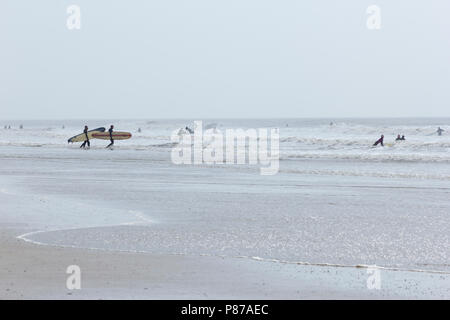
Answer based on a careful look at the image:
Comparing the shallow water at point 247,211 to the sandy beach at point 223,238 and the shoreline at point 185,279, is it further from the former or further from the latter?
the shoreline at point 185,279

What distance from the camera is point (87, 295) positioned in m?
7.13

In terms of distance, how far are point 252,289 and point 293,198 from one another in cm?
926

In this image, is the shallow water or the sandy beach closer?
the sandy beach

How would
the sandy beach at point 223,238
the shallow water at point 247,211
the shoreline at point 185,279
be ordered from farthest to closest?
the shallow water at point 247,211 < the sandy beach at point 223,238 < the shoreline at point 185,279

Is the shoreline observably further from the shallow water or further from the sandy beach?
the shallow water

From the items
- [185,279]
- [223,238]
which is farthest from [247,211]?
[185,279]

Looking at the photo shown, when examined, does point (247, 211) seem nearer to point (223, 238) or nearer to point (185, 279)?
point (223, 238)

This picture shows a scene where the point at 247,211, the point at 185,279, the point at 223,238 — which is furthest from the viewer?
the point at 247,211

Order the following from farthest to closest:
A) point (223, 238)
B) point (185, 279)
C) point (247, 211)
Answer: point (247, 211), point (223, 238), point (185, 279)

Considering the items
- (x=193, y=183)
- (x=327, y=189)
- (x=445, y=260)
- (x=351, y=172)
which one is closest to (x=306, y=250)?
(x=445, y=260)

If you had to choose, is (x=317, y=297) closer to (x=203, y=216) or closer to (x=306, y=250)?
(x=306, y=250)

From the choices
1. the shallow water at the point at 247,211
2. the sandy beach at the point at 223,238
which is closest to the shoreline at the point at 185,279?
the sandy beach at the point at 223,238

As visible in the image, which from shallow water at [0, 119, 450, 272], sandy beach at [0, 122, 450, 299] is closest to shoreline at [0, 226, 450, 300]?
sandy beach at [0, 122, 450, 299]

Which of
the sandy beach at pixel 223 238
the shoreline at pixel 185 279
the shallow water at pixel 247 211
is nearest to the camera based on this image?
the shoreline at pixel 185 279
